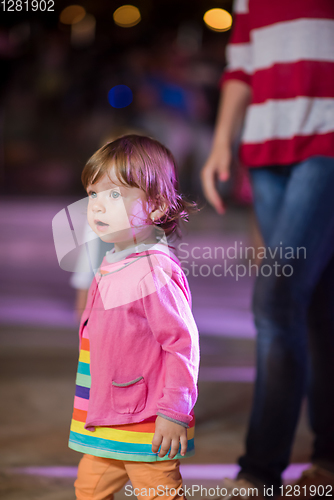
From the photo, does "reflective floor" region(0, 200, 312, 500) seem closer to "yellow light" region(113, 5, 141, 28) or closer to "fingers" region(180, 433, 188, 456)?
"fingers" region(180, 433, 188, 456)

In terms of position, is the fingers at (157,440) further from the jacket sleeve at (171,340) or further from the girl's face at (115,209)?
the girl's face at (115,209)

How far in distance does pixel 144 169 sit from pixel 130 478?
46 centimetres

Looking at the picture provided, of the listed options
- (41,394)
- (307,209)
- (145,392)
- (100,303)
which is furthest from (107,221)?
(41,394)

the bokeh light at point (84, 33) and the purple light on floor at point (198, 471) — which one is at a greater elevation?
the bokeh light at point (84, 33)

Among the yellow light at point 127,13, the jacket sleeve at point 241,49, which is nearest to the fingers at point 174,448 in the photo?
the jacket sleeve at point 241,49

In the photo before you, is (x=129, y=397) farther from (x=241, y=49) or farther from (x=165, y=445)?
(x=241, y=49)

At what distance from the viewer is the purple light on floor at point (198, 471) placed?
1.13m

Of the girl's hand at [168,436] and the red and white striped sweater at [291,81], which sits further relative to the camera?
the red and white striped sweater at [291,81]

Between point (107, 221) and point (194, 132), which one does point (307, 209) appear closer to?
point (107, 221)

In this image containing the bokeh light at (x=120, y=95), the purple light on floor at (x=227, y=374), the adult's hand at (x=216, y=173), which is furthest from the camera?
the bokeh light at (x=120, y=95)

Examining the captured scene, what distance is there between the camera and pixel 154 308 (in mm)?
668

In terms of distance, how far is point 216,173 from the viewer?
1.15m

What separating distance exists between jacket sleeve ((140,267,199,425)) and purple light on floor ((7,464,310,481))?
555mm

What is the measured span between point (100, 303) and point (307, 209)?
520mm
